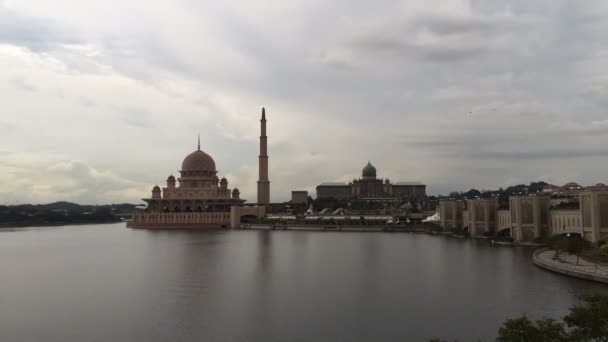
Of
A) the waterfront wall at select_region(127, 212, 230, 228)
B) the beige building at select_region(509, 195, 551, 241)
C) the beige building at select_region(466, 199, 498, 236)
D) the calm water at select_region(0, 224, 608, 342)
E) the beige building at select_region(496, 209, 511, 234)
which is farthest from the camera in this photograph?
the waterfront wall at select_region(127, 212, 230, 228)

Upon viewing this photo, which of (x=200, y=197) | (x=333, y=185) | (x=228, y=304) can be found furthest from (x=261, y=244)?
(x=333, y=185)

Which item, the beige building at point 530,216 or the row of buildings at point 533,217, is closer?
the row of buildings at point 533,217

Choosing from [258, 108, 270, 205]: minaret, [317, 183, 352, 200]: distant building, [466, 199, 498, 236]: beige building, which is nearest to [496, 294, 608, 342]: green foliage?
[466, 199, 498, 236]: beige building

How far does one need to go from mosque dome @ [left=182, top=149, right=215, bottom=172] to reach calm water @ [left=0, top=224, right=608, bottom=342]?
126 feet

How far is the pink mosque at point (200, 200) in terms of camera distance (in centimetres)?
6525

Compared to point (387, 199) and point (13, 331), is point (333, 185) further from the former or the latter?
point (13, 331)

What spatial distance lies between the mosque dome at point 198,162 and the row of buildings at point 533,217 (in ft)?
101

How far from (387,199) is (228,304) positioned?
88471mm

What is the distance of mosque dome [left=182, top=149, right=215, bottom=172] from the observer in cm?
6856

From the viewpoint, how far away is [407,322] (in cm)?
1454

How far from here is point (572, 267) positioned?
70.7 feet

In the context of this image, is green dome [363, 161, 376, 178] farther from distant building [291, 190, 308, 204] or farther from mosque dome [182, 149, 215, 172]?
mosque dome [182, 149, 215, 172]

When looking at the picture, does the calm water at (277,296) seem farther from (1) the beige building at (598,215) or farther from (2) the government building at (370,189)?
(2) the government building at (370,189)

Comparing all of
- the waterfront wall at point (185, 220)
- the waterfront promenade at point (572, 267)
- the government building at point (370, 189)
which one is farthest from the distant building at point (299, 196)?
the waterfront promenade at point (572, 267)
